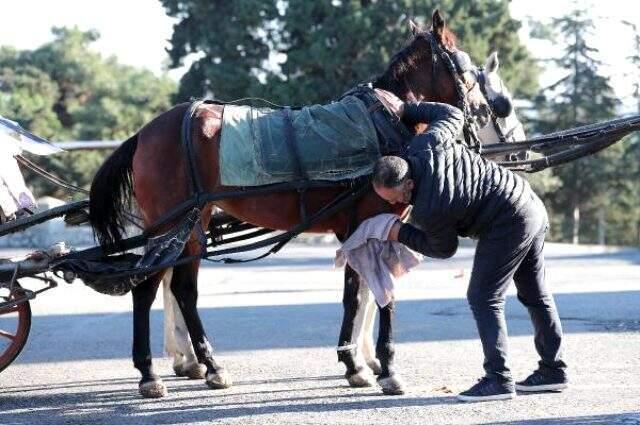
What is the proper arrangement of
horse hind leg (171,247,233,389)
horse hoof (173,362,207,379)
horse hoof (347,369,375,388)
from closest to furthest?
horse hoof (347,369,375,388), horse hind leg (171,247,233,389), horse hoof (173,362,207,379)

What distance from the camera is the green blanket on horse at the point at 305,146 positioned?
242 inches

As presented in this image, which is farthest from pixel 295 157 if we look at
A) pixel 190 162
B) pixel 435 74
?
pixel 435 74

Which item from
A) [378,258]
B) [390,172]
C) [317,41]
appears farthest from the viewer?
[317,41]

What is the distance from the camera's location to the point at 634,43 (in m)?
40.6

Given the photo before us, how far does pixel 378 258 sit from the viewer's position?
5.94 metres

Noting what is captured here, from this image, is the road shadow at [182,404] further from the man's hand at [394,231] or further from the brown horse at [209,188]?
the man's hand at [394,231]

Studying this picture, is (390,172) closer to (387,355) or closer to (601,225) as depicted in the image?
(387,355)

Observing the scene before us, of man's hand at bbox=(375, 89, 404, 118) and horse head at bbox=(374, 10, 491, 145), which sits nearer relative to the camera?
man's hand at bbox=(375, 89, 404, 118)

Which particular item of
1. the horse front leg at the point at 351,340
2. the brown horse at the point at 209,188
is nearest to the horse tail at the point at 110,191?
the brown horse at the point at 209,188

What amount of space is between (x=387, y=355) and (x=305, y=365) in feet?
4.16

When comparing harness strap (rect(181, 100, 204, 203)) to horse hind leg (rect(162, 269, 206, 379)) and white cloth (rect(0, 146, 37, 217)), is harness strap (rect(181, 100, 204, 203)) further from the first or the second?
white cloth (rect(0, 146, 37, 217))

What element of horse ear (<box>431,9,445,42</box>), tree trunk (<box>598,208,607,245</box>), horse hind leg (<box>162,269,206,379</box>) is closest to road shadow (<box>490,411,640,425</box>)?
horse hind leg (<box>162,269,206,379</box>)

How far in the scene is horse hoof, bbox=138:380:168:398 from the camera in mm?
6238

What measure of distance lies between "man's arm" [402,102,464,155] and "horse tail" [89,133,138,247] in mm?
2090
